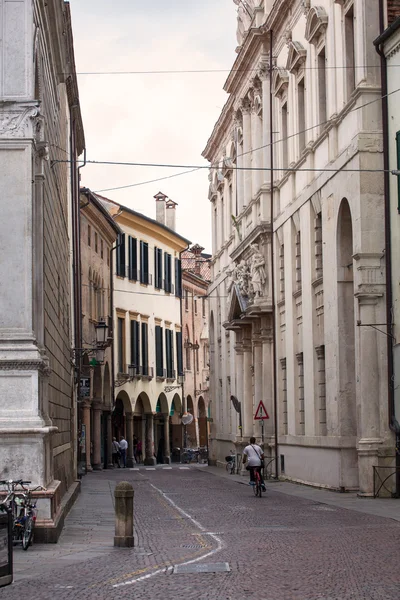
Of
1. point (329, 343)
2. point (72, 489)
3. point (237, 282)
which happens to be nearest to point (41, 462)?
point (72, 489)

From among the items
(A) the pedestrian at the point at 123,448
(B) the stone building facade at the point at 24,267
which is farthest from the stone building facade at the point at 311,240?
(A) the pedestrian at the point at 123,448

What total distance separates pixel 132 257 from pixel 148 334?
16.0ft

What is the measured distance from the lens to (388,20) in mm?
28125

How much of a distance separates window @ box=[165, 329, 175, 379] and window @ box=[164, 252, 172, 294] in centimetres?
247

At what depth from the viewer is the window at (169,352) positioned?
7162cm

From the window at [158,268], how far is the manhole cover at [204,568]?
5498 cm

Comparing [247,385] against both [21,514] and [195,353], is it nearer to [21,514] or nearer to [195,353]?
[21,514]

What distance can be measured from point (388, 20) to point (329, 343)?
8.21m

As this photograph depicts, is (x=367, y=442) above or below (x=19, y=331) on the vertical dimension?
below

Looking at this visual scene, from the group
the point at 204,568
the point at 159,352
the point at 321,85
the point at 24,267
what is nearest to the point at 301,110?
the point at 321,85

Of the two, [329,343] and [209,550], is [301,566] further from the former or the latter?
[329,343]

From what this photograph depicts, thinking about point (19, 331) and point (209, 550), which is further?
point (19, 331)

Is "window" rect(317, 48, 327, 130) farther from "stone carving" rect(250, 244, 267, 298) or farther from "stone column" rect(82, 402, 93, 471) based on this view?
"stone column" rect(82, 402, 93, 471)

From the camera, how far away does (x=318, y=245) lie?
33.8 metres
